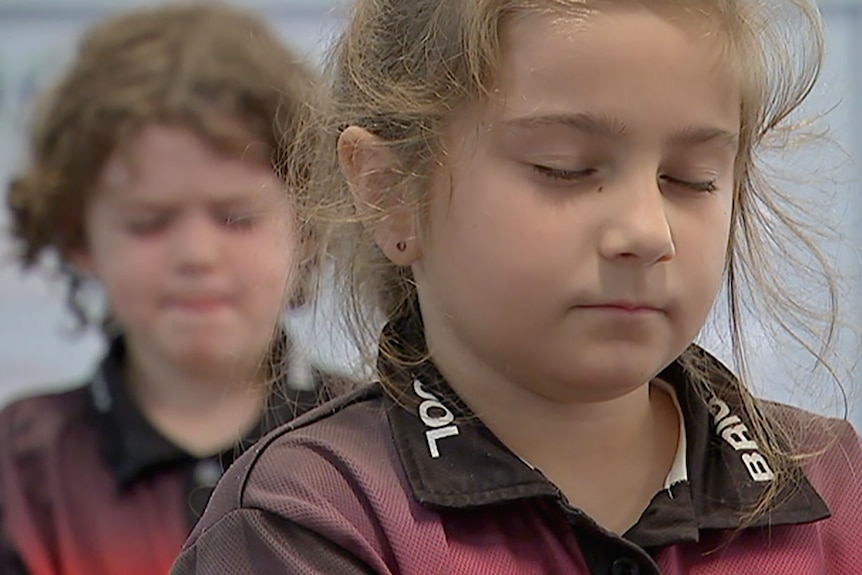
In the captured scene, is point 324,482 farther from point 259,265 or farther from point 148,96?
point 148,96

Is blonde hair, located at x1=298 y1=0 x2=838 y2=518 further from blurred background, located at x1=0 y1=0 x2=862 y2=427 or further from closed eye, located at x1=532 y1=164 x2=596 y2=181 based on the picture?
Answer: blurred background, located at x1=0 y1=0 x2=862 y2=427

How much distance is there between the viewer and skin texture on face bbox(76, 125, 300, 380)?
1263 millimetres

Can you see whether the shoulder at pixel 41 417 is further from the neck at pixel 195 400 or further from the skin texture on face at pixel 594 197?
the skin texture on face at pixel 594 197

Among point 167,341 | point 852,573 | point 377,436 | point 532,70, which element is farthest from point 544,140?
point 167,341

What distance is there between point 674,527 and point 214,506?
0.76 ft

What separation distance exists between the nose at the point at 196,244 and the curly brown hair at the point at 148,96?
0.07 m

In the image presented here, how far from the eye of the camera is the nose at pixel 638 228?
2.14 feet

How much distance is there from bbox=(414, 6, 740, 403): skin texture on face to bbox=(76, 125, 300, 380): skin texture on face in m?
0.58

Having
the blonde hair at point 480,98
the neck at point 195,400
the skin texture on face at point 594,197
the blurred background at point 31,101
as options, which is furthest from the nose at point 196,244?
the skin texture on face at point 594,197

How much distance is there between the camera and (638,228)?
652 mm

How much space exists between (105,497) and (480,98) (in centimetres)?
72

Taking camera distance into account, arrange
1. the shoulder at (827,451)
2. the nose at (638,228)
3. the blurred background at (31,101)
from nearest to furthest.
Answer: the nose at (638,228)
the shoulder at (827,451)
the blurred background at (31,101)

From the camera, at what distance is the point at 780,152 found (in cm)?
81

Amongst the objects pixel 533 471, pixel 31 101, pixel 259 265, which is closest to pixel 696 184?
pixel 533 471
